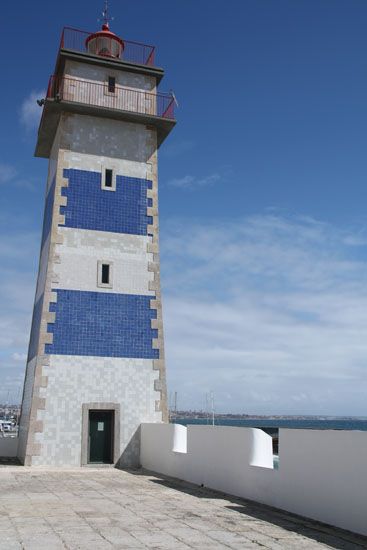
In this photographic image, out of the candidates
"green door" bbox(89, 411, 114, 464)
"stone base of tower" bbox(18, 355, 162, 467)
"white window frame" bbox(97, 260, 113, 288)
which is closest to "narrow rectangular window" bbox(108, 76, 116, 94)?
"white window frame" bbox(97, 260, 113, 288)

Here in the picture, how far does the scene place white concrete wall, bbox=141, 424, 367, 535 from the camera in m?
7.25

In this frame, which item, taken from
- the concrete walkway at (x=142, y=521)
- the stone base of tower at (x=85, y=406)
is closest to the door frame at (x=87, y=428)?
the stone base of tower at (x=85, y=406)

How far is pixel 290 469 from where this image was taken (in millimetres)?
8672

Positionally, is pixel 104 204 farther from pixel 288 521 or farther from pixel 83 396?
pixel 288 521

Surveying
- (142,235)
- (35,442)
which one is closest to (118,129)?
(142,235)

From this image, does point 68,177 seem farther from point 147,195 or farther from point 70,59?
point 70,59

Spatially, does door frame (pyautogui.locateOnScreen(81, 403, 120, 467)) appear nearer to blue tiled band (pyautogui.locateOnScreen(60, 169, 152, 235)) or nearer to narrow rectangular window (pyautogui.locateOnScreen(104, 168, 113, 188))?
blue tiled band (pyautogui.locateOnScreen(60, 169, 152, 235))

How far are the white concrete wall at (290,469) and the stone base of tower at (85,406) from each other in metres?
2.88

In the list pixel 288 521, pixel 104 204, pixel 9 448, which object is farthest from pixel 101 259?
pixel 288 521

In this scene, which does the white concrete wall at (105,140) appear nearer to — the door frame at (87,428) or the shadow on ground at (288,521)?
the door frame at (87,428)

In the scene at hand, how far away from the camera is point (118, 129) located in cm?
1789

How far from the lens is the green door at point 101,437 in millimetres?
15531

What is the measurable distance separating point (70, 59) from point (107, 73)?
1.20m

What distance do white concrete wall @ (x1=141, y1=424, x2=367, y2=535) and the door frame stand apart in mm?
2845
